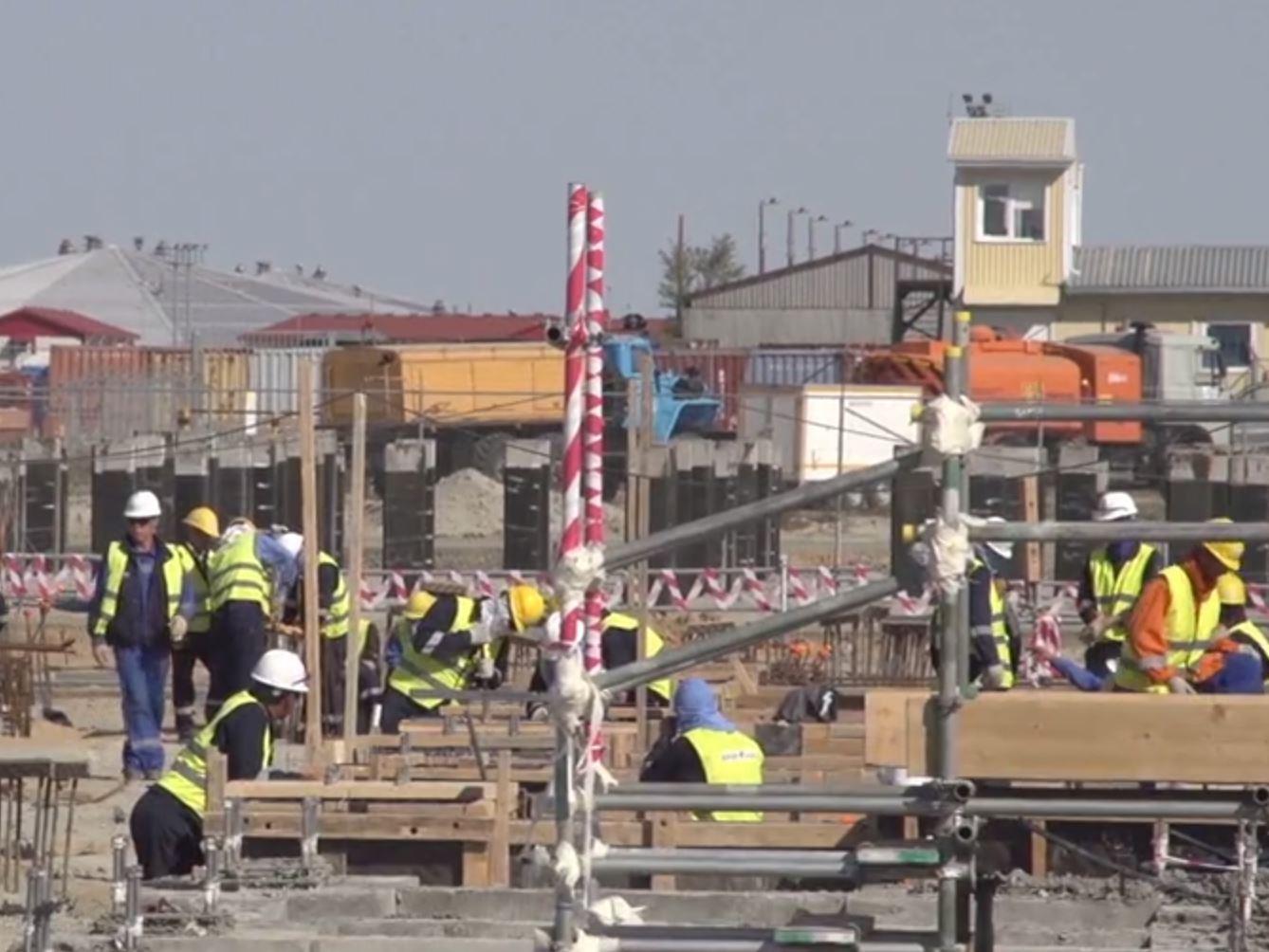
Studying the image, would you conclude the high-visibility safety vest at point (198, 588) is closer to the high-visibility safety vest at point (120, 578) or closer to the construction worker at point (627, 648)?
the high-visibility safety vest at point (120, 578)

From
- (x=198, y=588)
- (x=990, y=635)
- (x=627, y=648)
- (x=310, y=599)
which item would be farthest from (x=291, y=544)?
(x=990, y=635)

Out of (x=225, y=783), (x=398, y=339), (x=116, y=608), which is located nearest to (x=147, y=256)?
(x=398, y=339)

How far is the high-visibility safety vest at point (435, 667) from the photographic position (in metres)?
16.4

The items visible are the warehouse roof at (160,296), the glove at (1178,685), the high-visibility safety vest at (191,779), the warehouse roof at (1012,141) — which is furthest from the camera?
the warehouse roof at (160,296)

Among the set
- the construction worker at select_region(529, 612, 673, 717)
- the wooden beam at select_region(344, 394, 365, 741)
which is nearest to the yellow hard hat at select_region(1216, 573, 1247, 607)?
the construction worker at select_region(529, 612, 673, 717)

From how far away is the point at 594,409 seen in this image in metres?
7.85

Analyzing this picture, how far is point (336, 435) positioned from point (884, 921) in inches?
986

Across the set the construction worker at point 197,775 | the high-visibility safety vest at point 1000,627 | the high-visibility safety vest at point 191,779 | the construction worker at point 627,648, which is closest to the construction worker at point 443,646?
the construction worker at point 627,648

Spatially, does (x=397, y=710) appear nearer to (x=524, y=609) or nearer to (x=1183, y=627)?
(x=524, y=609)

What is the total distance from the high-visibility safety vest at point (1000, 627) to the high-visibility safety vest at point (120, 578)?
4.38 m

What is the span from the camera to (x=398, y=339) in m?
68.6

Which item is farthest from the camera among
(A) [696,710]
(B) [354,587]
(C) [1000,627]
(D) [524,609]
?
(D) [524,609]

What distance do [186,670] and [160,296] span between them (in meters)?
71.1

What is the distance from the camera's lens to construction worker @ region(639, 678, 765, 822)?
11.1 meters
